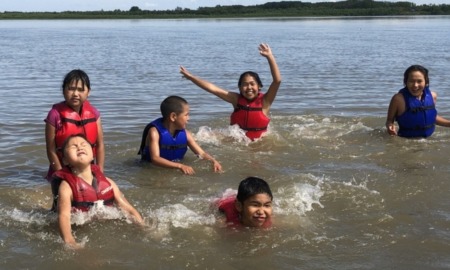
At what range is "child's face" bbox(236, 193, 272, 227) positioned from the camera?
5051 millimetres

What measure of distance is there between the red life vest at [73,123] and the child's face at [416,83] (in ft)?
15.7

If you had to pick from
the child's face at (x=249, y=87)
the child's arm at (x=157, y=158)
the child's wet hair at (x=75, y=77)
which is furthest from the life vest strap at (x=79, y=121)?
the child's face at (x=249, y=87)

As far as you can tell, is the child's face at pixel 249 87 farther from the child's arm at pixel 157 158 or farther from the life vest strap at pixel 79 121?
the life vest strap at pixel 79 121

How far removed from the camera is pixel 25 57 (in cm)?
Answer: 2202

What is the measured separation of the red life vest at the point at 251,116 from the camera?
29.5 ft

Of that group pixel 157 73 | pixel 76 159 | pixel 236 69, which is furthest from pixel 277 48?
pixel 76 159

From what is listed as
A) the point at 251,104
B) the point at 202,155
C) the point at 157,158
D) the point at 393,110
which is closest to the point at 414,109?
the point at 393,110

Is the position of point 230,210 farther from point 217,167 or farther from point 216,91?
point 216,91

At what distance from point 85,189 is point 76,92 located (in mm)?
1398

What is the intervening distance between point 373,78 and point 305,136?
7.91 meters

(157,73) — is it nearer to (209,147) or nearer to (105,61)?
(105,61)

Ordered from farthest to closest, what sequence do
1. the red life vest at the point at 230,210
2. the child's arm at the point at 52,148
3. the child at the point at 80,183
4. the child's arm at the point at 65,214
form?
the child's arm at the point at 52,148 < the red life vest at the point at 230,210 < the child at the point at 80,183 < the child's arm at the point at 65,214

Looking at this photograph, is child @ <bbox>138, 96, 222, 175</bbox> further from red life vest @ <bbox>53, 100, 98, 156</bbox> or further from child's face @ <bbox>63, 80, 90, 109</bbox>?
child's face @ <bbox>63, 80, 90, 109</bbox>

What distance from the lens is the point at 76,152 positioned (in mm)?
5176
